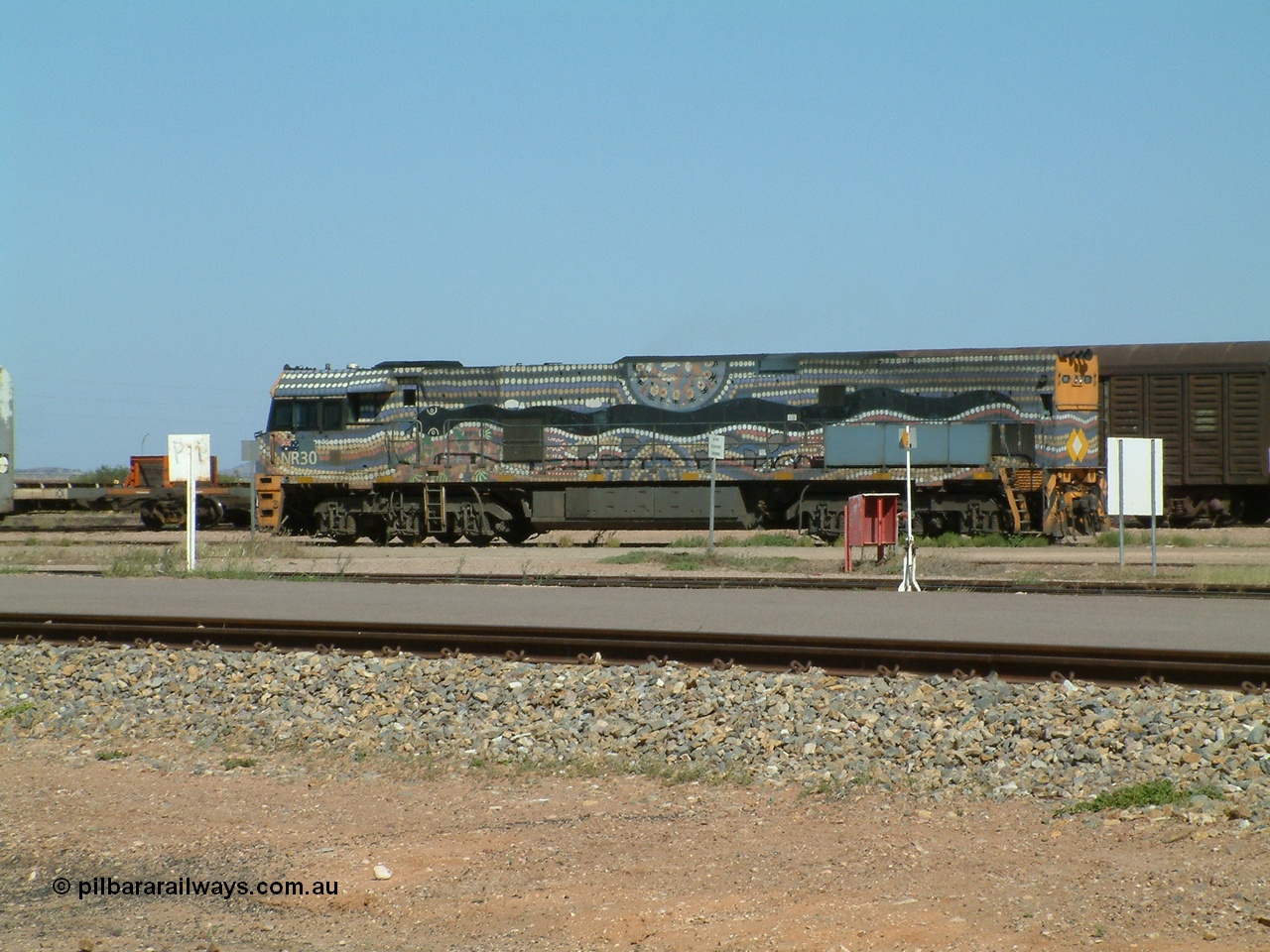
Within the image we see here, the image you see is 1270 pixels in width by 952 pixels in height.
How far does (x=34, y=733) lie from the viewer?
29.4ft

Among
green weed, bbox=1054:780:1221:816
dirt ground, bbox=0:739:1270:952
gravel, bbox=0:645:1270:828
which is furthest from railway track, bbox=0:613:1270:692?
dirt ground, bbox=0:739:1270:952

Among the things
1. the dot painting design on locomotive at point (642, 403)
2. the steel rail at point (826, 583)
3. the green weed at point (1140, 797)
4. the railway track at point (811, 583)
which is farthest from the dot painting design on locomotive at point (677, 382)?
the green weed at point (1140, 797)

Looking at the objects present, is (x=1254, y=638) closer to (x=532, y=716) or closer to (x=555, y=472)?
(x=532, y=716)

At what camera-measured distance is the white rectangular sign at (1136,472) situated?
1780cm

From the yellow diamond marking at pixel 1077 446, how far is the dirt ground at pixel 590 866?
17.7 metres

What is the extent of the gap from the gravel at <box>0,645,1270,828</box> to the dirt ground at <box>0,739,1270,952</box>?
389 mm

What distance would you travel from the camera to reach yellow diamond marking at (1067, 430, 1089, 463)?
23.3m

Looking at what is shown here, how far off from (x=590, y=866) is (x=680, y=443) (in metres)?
19.0

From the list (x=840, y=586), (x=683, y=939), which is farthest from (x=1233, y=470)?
(x=683, y=939)

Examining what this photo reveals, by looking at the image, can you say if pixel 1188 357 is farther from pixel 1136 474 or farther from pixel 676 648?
pixel 676 648

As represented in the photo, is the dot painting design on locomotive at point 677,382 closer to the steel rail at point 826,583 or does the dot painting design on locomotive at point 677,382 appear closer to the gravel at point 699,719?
the steel rail at point 826,583

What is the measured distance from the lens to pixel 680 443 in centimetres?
2459

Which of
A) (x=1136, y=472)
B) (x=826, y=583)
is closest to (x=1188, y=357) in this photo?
(x=1136, y=472)

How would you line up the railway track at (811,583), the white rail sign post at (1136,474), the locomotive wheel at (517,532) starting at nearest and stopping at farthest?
the railway track at (811,583) < the white rail sign post at (1136,474) < the locomotive wheel at (517,532)
